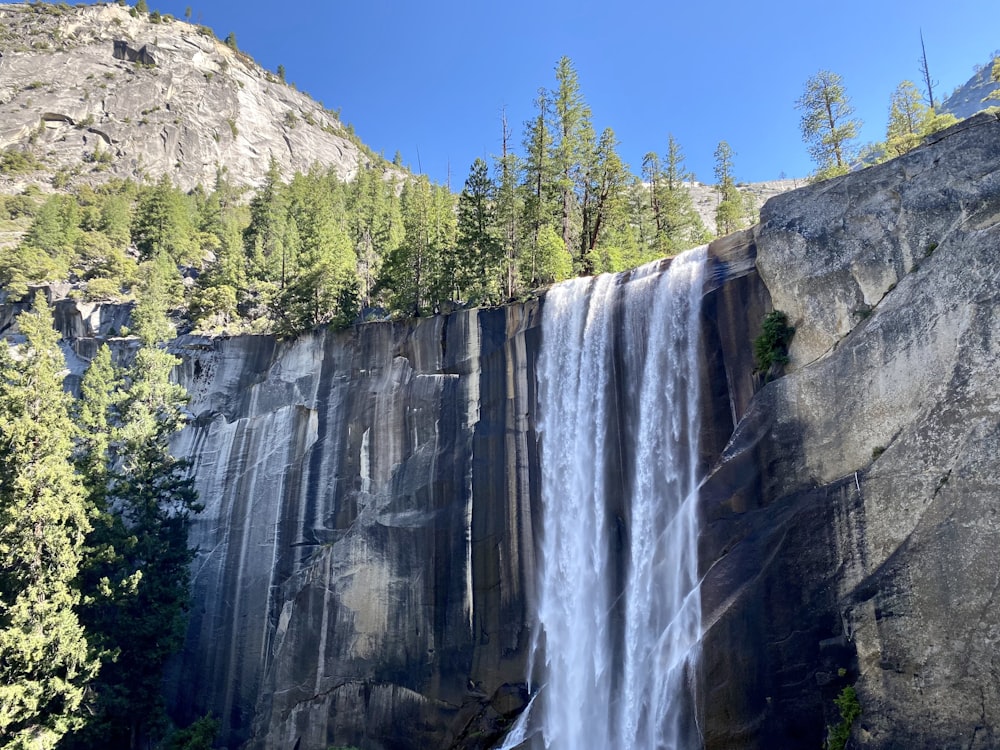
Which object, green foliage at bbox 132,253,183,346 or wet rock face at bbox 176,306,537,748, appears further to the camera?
green foliage at bbox 132,253,183,346

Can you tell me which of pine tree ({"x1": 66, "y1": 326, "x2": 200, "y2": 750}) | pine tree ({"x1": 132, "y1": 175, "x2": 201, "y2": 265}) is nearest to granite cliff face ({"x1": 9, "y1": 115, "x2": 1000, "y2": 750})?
pine tree ({"x1": 66, "y1": 326, "x2": 200, "y2": 750})

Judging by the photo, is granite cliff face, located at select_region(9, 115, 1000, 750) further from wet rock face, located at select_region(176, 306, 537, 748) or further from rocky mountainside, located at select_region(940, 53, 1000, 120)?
rocky mountainside, located at select_region(940, 53, 1000, 120)

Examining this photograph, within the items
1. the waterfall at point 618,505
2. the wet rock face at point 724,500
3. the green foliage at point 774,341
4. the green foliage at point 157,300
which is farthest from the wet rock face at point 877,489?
the green foliage at point 157,300

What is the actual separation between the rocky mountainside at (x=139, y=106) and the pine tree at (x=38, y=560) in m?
62.3

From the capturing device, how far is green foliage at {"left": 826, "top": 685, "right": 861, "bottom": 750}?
12.7 m

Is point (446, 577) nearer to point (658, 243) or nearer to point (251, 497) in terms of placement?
point (251, 497)

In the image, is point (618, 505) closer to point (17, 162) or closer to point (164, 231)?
point (164, 231)

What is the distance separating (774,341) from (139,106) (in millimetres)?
94863

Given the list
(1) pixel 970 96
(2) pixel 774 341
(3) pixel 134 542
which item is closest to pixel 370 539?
(3) pixel 134 542

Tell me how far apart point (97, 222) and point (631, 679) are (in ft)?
181

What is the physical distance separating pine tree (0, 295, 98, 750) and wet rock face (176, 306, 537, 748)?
583 cm

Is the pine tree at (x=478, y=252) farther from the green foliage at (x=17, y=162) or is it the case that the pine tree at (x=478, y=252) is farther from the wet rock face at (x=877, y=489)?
the green foliage at (x=17, y=162)

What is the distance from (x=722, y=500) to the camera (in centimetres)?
1638

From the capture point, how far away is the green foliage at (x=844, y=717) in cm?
1271
